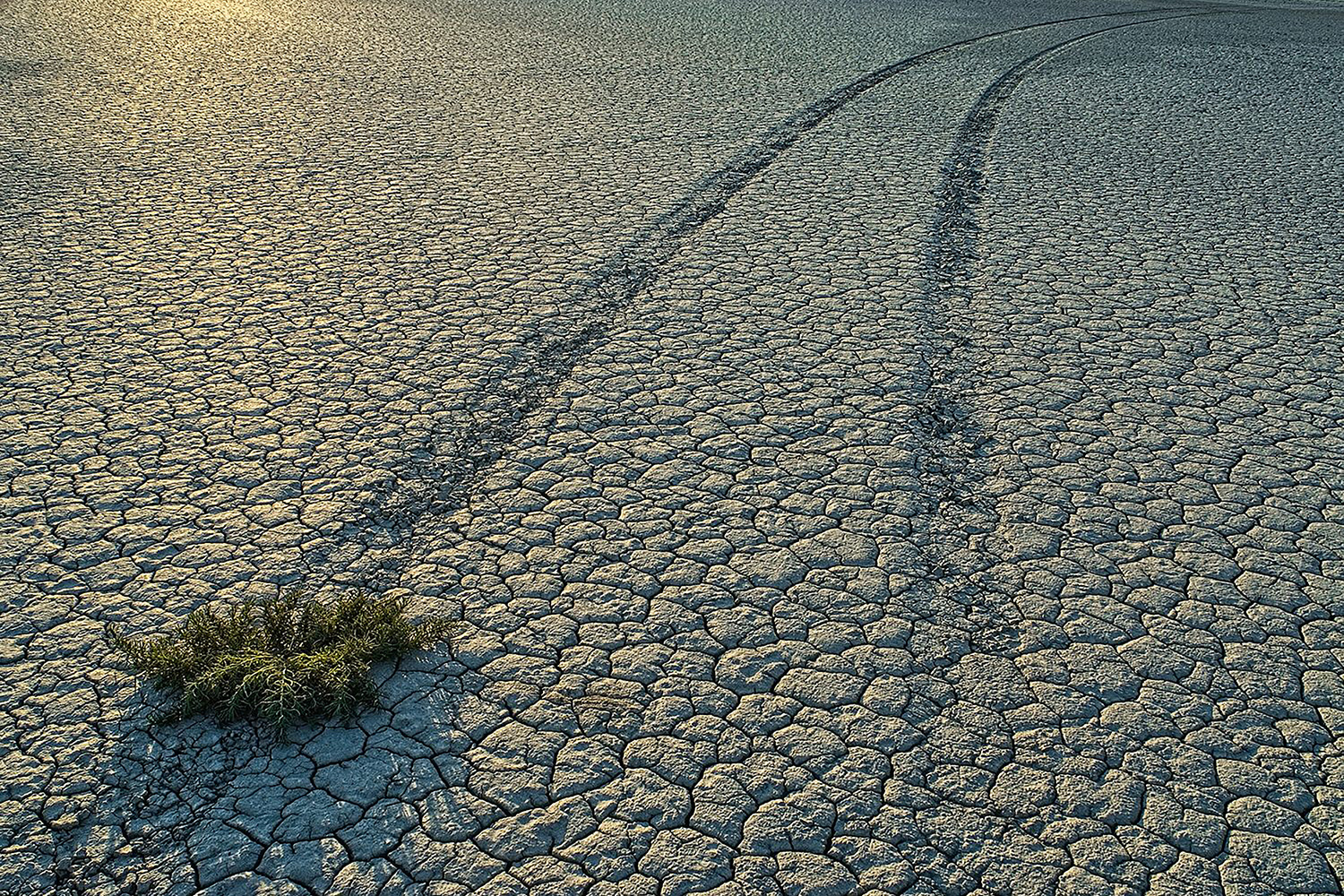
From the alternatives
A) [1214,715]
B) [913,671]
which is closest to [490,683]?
[913,671]

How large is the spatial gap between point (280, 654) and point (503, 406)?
1332mm

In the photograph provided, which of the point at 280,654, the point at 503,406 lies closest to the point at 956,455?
the point at 503,406

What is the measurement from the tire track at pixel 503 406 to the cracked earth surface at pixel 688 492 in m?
0.02

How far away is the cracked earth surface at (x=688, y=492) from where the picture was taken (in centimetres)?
236

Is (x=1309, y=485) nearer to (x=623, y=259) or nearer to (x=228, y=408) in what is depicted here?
(x=623, y=259)

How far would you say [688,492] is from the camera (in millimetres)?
3447

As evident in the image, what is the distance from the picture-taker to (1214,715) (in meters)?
2.67

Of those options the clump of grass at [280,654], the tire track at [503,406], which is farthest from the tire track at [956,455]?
the clump of grass at [280,654]

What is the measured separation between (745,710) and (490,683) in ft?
1.81

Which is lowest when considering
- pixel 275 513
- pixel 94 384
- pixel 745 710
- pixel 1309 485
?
pixel 1309 485

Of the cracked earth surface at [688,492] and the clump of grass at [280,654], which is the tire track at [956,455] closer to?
the cracked earth surface at [688,492]

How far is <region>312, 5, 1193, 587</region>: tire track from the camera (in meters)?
3.16

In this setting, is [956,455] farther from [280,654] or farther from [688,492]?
[280,654]

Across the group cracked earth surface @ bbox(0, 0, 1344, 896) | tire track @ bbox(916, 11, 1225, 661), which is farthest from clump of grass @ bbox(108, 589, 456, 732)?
tire track @ bbox(916, 11, 1225, 661)
